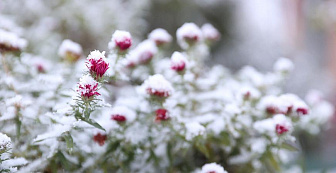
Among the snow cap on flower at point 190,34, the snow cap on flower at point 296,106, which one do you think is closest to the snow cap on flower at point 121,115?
the snow cap on flower at point 190,34

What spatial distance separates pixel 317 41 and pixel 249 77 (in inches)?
135

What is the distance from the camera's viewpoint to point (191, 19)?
4289 millimetres

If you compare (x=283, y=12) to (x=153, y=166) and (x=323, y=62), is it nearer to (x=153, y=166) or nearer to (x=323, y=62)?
(x=323, y=62)

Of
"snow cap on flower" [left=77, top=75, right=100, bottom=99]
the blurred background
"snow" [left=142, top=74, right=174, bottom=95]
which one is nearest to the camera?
"snow cap on flower" [left=77, top=75, right=100, bottom=99]

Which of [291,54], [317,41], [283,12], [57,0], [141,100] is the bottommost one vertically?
[141,100]

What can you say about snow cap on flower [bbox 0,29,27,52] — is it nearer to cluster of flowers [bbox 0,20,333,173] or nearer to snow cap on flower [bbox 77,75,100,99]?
cluster of flowers [bbox 0,20,333,173]

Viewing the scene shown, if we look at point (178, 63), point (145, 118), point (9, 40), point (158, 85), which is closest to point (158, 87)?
point (158, 85)

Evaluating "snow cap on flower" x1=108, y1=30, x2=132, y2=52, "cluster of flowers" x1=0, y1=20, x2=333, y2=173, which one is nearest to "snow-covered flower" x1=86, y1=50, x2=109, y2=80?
"cluster of flowers" x1=0, y1=20, x2=333, y2=173

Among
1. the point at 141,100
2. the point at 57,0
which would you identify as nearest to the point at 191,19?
the point at 57,0

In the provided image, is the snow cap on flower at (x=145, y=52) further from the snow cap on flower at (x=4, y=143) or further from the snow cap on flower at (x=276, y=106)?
the snow cap on flower at (x=4, y=143)

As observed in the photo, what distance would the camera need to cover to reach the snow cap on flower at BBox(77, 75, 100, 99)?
0.65 metres

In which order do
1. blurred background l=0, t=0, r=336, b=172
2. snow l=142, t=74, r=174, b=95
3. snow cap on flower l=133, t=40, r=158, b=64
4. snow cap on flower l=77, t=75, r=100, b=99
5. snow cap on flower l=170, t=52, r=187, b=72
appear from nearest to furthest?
1. snow cap on flower l=77, t=75, r=100, b=99
2. snow l=142, t=74, r=174, b=95
3. snow cap on flower l=170, t=52, r=187, b=72
4. snow cap on flower l=133, t=40, r=158, b=64
5. blurred background l=0, t=0, r=336, b=172

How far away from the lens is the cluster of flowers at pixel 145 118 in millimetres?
833

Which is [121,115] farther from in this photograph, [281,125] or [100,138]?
[281,125]
